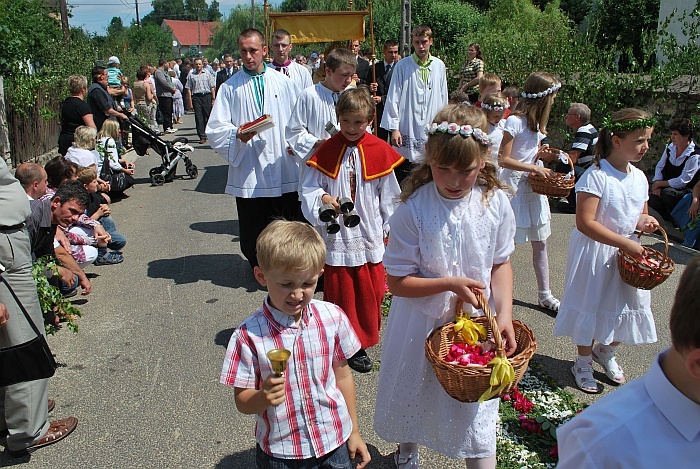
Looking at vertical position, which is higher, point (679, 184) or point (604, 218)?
point (604, 218)

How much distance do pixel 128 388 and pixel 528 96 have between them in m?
4.05

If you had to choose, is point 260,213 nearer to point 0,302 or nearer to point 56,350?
→ point 56,350

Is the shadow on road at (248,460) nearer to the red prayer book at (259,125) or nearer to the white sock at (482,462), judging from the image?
the white sock at (482,462)

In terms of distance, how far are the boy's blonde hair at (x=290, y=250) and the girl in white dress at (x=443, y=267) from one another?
0.59 m

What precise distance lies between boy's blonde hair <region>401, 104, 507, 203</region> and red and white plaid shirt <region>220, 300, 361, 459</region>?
30.4 inches

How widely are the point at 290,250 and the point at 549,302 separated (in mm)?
3957

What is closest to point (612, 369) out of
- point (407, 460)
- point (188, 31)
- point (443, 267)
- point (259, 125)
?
point (407, 460)

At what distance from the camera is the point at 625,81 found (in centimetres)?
1006

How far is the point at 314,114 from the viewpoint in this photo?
17.6 ft

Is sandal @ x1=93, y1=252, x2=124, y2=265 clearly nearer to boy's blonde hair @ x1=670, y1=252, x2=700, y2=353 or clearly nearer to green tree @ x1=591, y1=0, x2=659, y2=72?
boy's blonde hair @ x1=670, y1=252, x2=700, y2=353

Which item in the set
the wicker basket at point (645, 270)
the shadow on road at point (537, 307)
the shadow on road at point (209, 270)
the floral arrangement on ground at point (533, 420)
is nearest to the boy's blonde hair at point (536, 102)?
the shadow on road at point (537, 307)

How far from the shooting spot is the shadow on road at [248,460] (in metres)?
3.51

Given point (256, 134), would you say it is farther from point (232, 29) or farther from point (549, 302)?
point (232, 29)

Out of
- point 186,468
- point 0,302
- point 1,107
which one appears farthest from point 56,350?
point 1,107
